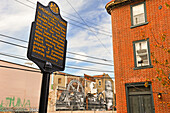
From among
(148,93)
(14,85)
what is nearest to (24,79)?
(14,85)

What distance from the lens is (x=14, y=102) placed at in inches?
864

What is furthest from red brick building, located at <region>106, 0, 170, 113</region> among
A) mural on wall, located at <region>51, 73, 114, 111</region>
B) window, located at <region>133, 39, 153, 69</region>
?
mural on wall, located at <region>51, 73, 114, 111</region>

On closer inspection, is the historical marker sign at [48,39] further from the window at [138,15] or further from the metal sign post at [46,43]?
the window at [138,15]

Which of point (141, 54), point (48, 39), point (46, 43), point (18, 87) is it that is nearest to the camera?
point (46, 43)

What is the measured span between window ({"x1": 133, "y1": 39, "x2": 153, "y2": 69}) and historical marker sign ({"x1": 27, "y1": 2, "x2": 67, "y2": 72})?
655 cm

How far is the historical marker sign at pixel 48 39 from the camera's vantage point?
6176 millimetres

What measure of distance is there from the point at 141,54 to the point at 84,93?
28.0 m

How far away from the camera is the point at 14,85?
73.2 feet

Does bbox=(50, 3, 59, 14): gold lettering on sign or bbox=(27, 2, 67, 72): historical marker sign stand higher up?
bbox=(50, 3, 59, 14): gold lettering on sign

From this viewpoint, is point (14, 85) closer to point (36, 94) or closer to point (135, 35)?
point (36, 94)

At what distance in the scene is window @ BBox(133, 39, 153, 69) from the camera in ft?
38.9

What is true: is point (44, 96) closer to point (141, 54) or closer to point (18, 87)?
point (141, 54)

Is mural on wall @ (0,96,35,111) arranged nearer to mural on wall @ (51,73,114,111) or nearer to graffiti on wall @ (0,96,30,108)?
graffiti on wall @ (0,96,30,108)

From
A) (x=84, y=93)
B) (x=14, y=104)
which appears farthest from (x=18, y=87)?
(x=84, y=93)
